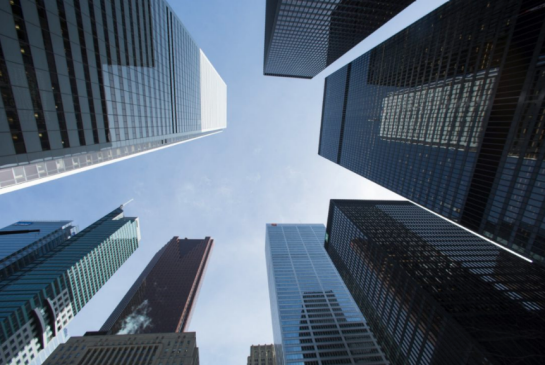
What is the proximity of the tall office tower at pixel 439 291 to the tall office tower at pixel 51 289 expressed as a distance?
384 ft

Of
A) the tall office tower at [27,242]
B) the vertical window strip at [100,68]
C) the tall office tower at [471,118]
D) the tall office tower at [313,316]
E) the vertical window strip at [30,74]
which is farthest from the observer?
the tall office tower at [27,242]

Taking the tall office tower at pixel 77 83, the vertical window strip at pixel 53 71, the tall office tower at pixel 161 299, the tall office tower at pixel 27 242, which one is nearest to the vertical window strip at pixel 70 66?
the tall office tower at pixel 77 83

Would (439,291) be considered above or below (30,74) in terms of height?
below

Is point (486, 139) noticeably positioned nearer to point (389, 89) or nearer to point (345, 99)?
point (389, 89)

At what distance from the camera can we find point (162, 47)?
1986 inches

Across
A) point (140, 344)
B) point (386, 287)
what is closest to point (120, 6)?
point (140, 344)

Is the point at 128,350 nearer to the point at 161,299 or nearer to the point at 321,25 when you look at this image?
the point at 161,299

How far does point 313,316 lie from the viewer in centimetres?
11562

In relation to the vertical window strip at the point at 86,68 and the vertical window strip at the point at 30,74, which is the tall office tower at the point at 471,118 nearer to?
the vertical window strip at the point at 86,68

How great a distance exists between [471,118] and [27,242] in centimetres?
19125

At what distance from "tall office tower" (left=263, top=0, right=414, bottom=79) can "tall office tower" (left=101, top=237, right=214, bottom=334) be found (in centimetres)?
16330

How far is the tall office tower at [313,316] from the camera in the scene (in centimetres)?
9719

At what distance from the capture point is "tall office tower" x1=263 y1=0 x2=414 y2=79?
82250 mm

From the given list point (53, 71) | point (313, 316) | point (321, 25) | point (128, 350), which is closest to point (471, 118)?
point (321, 25)
